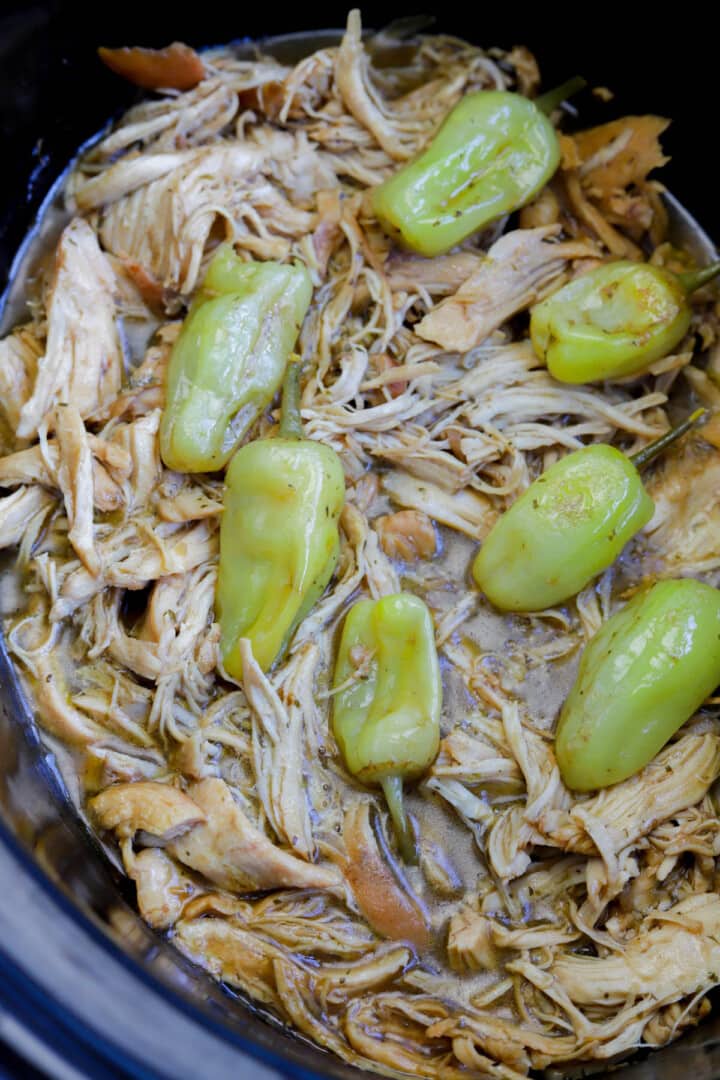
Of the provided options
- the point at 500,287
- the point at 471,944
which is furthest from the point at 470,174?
the point at 471,944

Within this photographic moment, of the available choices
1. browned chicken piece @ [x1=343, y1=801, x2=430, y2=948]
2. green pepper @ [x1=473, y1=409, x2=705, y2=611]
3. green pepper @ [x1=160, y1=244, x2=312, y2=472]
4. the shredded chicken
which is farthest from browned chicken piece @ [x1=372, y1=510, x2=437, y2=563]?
browned chicken piece @ [x1=343, y1=801, x2=430, y2=948]

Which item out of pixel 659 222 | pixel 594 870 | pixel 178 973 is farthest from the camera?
pixel 659 222

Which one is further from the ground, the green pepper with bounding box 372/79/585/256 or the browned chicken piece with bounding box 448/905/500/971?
the green pepper with bounding box 372/79/585/256

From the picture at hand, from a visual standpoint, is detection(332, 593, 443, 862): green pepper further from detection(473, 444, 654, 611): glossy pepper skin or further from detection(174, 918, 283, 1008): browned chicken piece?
detection(174, 918, 283, 1008): browned chicken piece

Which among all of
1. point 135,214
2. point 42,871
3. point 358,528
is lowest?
point 358,528

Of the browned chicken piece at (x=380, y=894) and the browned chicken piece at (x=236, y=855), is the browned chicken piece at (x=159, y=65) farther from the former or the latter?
the browned chicken piece at (x=380, y=894)

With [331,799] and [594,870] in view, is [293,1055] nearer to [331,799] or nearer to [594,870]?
[331,799]

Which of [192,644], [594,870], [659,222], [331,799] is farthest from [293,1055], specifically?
[659,222]
